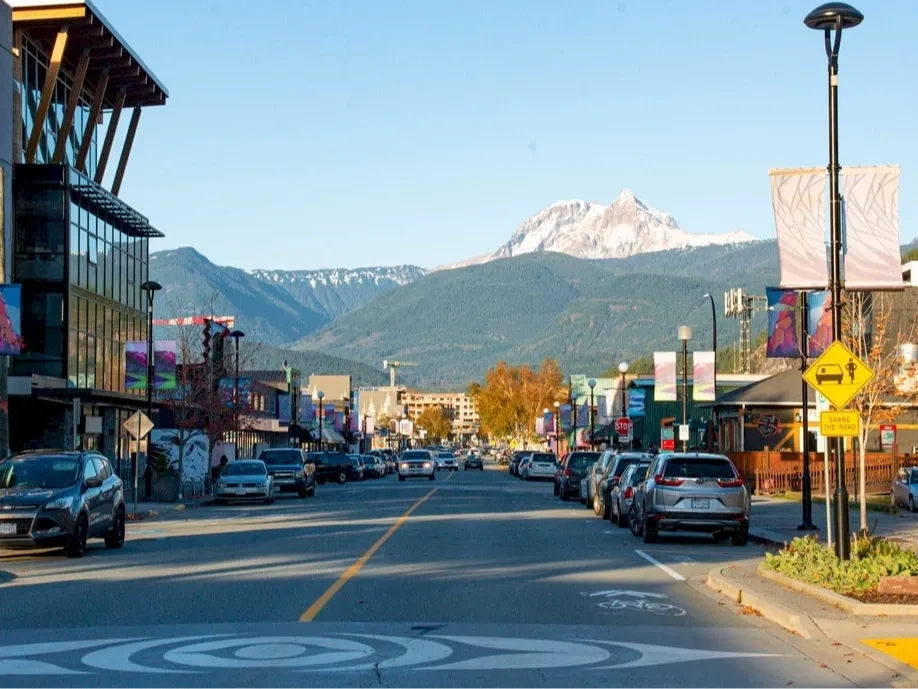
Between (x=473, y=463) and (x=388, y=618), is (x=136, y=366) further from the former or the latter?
(x=473, y=463)

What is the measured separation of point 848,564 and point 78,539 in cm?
1257

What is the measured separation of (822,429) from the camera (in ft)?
61.3

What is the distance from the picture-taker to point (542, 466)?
74875 millimetres

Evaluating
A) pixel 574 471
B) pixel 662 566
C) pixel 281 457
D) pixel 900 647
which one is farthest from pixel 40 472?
pixel 281 457

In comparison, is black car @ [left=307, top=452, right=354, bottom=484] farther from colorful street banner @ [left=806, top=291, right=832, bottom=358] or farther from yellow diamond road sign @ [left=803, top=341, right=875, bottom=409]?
yellow diamond road sign @ [left=803, top=341, right=875, bottom=409]

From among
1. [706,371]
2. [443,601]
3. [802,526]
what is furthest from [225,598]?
[706,371]

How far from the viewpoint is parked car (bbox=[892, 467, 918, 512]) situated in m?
41.4

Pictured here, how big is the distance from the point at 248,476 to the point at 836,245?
94.2ft

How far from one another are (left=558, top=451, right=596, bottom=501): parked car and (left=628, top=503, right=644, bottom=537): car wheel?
16198mm

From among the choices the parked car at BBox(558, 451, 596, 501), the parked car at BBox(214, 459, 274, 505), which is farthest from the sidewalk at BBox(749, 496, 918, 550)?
the parked car at BBox(214, 459, 274, 505)

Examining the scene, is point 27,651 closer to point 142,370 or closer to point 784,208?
point 784,208

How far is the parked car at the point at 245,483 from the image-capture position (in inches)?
1724

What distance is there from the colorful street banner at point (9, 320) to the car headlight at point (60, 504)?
25.2 ft

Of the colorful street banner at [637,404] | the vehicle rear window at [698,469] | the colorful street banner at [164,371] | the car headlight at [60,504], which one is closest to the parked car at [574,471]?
the colorful street banner at [164,371]
